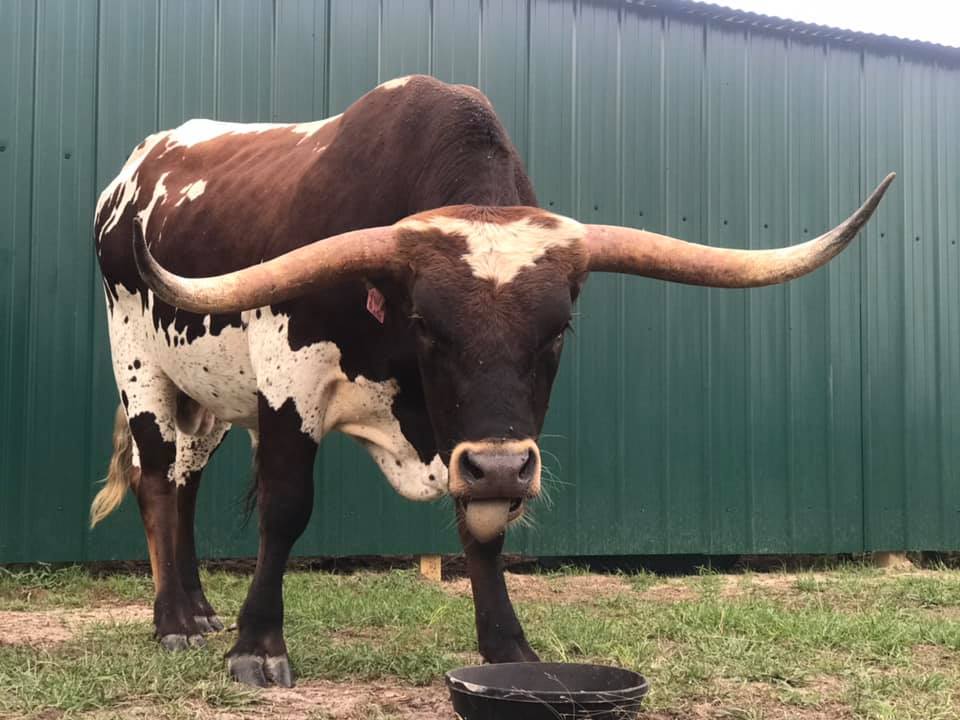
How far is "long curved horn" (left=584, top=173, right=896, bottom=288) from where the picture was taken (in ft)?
10.9

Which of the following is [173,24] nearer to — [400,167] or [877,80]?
[400,167]

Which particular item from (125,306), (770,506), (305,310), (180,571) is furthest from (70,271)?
(770,506)

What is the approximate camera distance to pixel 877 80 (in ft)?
26.3

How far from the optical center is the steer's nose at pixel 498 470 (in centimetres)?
282

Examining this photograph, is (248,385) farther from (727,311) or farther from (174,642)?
(727,311)

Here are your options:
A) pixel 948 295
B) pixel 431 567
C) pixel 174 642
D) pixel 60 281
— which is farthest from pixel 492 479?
pixel 948 295

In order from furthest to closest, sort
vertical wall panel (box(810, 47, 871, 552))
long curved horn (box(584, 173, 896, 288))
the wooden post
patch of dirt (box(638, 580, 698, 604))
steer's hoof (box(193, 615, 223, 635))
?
vertical wall panel (box(810, 47, 871, 552)) → the wooden post → patch of dirt (box(638, 580, 698, 604)) → steer's hoof (box(193, 615, 223, 635)) → long curved horn (box(584, 173, 896, 288))

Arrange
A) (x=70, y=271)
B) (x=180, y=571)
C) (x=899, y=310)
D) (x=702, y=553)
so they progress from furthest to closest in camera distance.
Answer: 1. (x=899, y=310)
2. (x=702, y=553)
3. (x=70, y=271)
4. (x=180, y=571)

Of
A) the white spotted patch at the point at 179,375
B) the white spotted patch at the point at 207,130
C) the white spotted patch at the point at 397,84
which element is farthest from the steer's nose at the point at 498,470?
the white spotted patch at the point at 207,130

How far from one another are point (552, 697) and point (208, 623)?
2.57 m

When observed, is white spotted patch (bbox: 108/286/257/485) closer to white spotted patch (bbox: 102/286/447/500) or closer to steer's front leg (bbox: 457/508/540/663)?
white spotted patch (bbox: 102/286/447/500)

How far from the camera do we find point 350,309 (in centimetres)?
375

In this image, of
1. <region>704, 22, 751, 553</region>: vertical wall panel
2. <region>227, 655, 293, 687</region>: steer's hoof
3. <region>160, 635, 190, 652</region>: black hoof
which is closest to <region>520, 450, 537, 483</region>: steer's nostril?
<region>227, 655, 293, 687</region>: steer's hoof

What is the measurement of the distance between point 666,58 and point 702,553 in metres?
3.35
